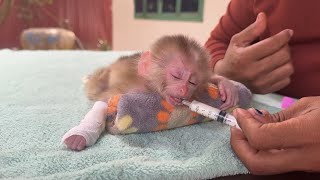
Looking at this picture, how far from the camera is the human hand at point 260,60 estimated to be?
40.2 inches

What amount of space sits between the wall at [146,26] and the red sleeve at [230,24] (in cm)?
94

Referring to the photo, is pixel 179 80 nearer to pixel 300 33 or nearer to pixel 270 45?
pixel 270 45

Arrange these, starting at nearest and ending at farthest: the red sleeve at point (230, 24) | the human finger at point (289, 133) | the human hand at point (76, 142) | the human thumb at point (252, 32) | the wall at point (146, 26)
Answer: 1. the human finger at point (289, 133)
2. the human hand at point (76, 142)
3. the human thumb at point (252, 32)
4. the red sleeve at point (230, 24)
5. the wall at point (146, 26)

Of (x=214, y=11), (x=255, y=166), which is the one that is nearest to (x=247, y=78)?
(x=255, y=166)

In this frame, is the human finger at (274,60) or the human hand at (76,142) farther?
the human finger at (274,60)

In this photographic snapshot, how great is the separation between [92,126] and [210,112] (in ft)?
0.80

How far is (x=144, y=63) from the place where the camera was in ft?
3.28

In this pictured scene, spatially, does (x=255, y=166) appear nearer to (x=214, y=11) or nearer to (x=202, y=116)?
(x=202, y=116)

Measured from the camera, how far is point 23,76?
4.30 ft

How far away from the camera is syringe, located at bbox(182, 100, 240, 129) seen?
814 mm

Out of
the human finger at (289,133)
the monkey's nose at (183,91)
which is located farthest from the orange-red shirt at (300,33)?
the human finger at (289,133)

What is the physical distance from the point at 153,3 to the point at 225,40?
1.74 meters

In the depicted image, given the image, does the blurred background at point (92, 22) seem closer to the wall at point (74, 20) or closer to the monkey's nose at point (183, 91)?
the wall at point (74, 20)

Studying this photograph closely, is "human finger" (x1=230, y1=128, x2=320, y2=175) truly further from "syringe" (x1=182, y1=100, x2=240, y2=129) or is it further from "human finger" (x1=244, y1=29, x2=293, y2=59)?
"human finger" (x1=244, y1=29, x2=293, y2=59)
